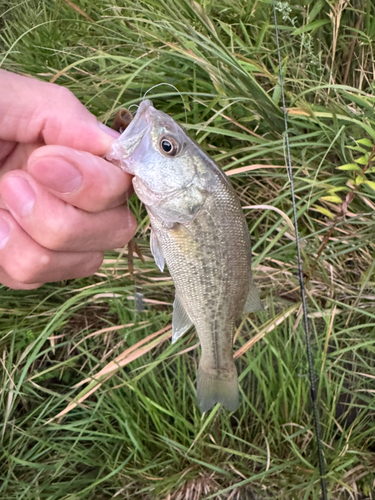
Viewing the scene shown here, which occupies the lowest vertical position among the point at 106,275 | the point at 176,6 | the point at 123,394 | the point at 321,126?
the point at 123,394

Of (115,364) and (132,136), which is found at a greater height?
(132,136)

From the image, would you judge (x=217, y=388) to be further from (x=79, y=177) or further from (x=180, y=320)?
(x=79, y=177)

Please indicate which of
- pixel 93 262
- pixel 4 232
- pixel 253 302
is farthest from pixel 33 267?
pixel 253 302

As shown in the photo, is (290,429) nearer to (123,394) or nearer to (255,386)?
(255,386)

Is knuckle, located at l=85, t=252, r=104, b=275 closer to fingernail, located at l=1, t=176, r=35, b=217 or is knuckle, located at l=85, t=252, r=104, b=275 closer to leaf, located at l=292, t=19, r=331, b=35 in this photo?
fingernail, located at l=1, t=176, r=35, b=217

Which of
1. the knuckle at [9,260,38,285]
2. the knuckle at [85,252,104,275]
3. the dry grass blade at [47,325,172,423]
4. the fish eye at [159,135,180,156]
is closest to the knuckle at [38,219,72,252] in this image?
the knuckle at [9,260,38,285]

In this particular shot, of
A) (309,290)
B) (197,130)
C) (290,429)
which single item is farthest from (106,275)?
(290,429)

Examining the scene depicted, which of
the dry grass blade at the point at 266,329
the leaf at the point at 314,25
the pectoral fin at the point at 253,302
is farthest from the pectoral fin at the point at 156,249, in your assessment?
the leaf at the point at 314,25
